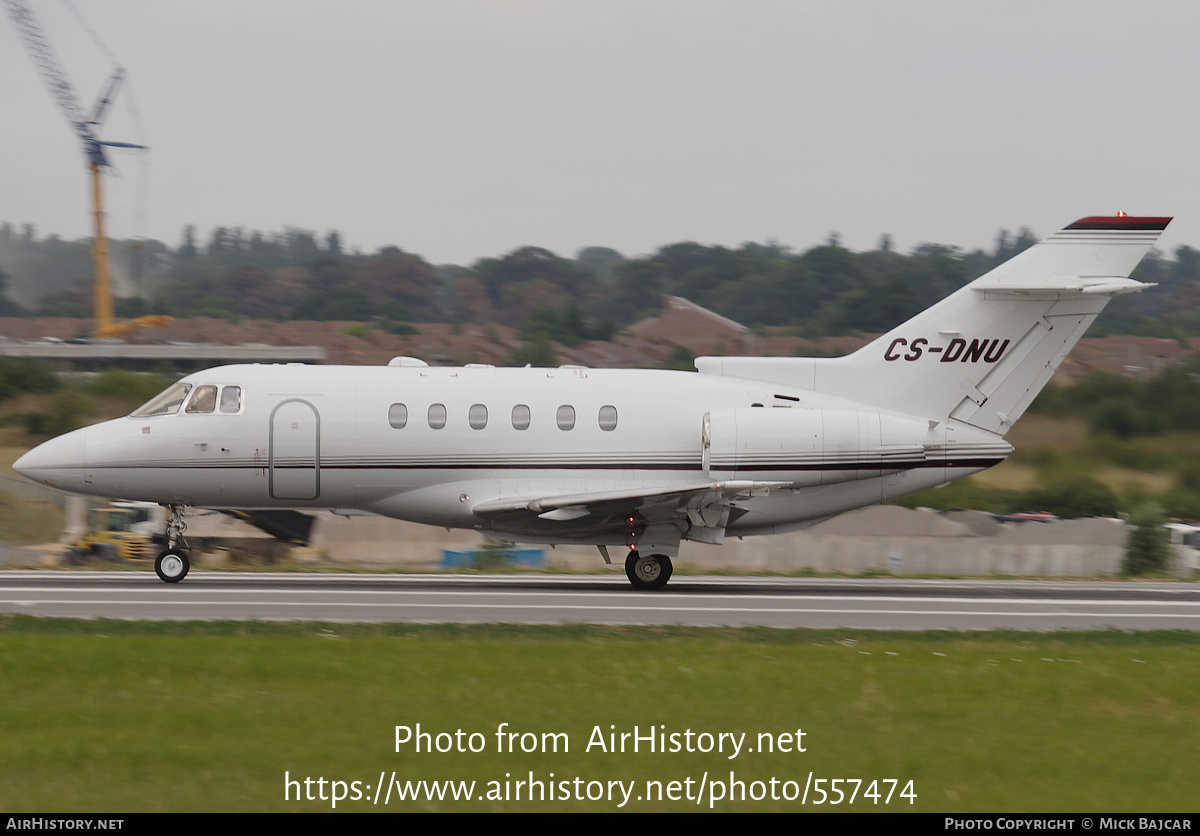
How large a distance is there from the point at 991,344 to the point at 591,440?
23.3 feet

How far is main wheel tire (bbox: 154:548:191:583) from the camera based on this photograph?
2045cm

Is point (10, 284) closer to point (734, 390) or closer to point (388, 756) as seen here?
point (734, 390)

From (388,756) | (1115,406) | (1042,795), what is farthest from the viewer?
(1115,406)

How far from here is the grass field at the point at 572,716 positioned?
8.80m

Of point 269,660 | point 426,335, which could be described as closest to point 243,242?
point 426,335

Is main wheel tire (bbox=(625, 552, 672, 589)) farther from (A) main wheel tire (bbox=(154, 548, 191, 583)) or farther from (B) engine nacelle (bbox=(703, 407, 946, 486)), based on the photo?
(A) main wheel tire (bbox=(154, 548, 191, 583))

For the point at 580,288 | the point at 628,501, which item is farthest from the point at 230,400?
the point at 580,288

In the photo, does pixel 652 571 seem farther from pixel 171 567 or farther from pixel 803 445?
pixel 171 567

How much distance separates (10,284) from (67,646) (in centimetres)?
7441

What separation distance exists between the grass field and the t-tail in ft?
25.2

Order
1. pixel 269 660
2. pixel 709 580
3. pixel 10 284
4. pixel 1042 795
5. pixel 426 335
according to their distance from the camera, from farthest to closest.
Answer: pixel 10 284
pixel 426 335
pixel 709 580
pixel 269 660
pixel 1042 795

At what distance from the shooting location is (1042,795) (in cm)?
884

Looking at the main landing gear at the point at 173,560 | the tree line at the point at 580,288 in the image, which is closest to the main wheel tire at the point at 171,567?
the main landing gear at the point at 173,560

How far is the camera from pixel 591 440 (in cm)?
2125
